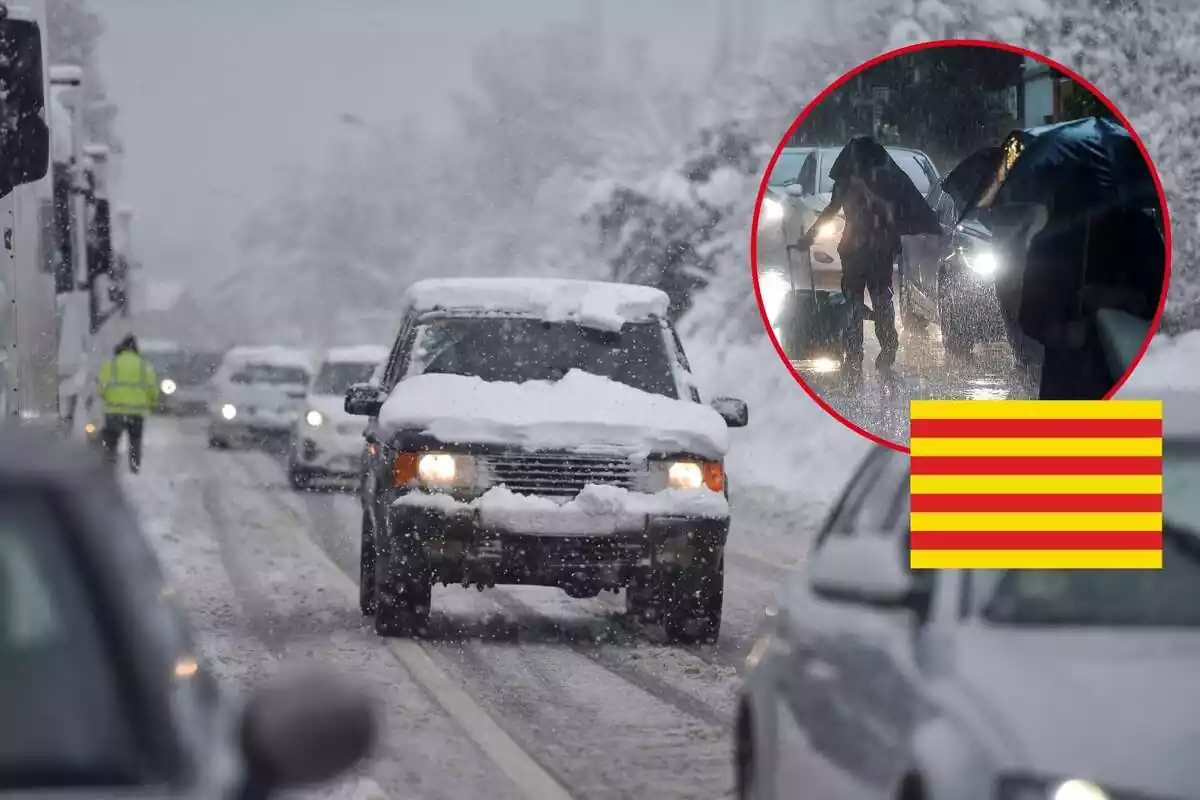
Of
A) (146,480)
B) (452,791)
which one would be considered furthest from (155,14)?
(452,791)

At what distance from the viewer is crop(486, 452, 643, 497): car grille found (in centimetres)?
1138

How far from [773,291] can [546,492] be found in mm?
7378

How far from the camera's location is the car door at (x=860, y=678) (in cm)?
487

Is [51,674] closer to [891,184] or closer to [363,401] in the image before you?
[891,184]

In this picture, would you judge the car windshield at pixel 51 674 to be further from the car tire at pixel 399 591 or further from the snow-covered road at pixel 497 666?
the car tire at pixel 399 591

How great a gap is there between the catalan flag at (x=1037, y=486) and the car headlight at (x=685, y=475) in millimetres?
3918

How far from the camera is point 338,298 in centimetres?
9206

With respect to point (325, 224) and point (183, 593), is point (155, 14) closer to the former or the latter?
point (325, 224)

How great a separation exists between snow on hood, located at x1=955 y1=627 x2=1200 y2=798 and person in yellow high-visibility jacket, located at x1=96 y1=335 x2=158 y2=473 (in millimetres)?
21597

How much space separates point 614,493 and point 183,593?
152 inches

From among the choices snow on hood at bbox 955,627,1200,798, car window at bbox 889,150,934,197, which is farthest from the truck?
car window at bbox 889,150,934,197

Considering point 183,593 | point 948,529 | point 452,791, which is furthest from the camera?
point 183,593

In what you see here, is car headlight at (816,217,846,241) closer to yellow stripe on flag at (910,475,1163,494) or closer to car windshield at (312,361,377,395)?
yellow stripe on flag at (910,475,1163,494)

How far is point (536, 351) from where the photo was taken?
12609 millimetres
